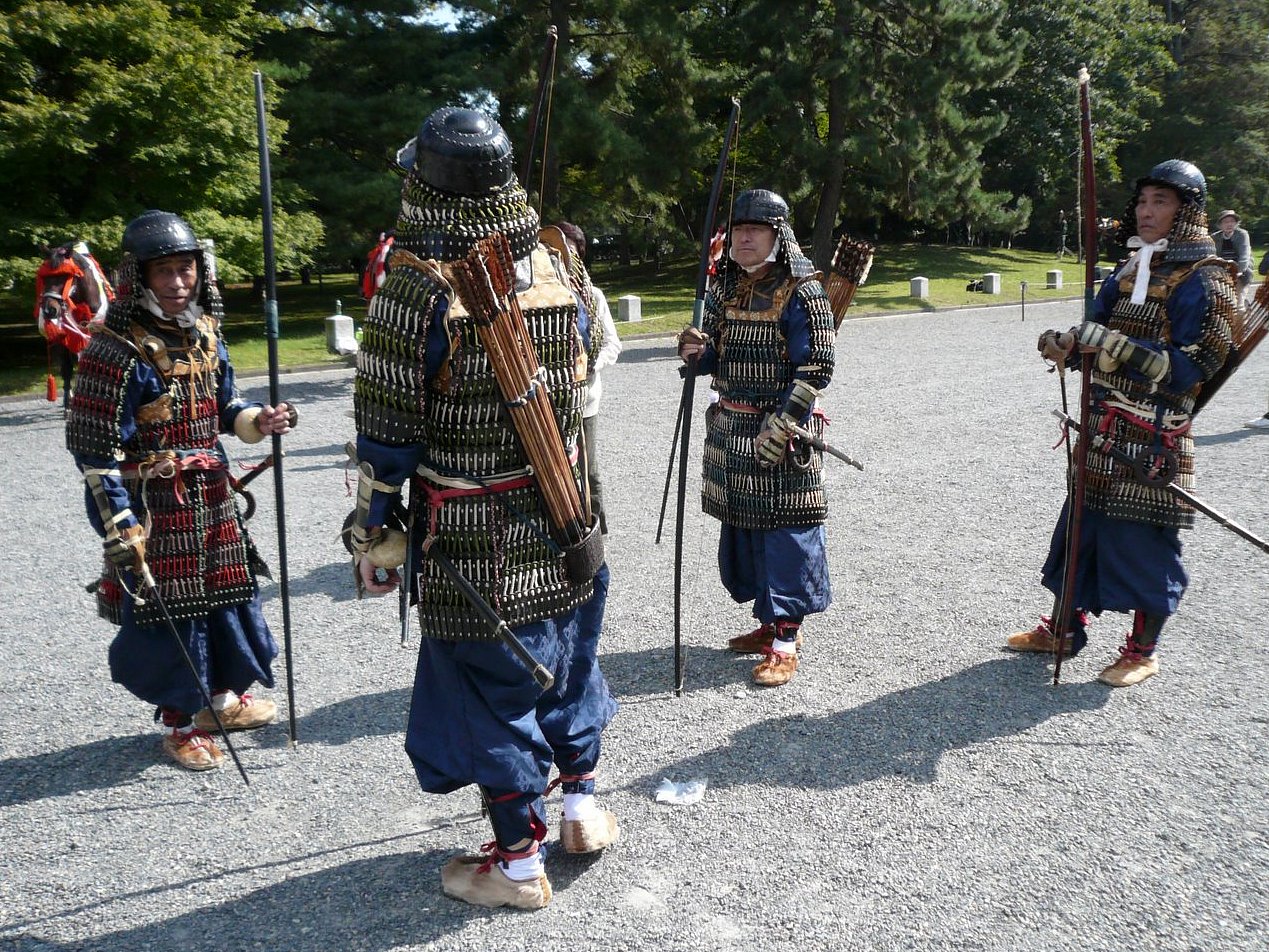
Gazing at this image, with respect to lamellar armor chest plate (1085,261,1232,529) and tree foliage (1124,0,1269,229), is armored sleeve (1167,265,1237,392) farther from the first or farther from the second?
tree foliage (1124,0,1269,229)

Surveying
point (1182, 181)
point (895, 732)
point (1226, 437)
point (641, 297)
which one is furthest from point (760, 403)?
point (641, 297)

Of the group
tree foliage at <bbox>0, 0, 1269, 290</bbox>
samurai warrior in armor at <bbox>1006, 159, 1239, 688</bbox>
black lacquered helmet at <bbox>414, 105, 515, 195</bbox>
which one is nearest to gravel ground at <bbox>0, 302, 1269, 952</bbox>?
samurai warrior in armor at <bbox>1006, 159, 1239, 688</bbox>

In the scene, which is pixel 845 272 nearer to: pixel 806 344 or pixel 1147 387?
pixel 806 344

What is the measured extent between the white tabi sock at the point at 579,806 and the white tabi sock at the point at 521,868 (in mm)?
220

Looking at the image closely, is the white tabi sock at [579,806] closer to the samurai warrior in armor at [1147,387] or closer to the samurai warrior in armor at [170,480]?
the samurai warrior in armor at [170,480]

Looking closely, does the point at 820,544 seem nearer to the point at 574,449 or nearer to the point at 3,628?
the point at 574,449

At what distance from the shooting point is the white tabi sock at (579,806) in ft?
9.62

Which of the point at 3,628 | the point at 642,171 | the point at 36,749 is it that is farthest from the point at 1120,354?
the point at 642,171

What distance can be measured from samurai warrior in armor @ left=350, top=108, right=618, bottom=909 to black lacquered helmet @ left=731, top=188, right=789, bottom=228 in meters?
1.36

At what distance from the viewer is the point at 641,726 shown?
3.74 m

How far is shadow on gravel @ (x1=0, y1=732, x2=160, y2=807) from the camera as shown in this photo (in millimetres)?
3365

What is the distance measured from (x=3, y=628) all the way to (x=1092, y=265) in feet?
16.3

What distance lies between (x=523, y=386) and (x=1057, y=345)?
2.35 meters

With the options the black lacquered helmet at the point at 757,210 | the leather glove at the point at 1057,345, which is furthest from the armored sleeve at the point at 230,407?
the leather glove at the point at 1057,345
